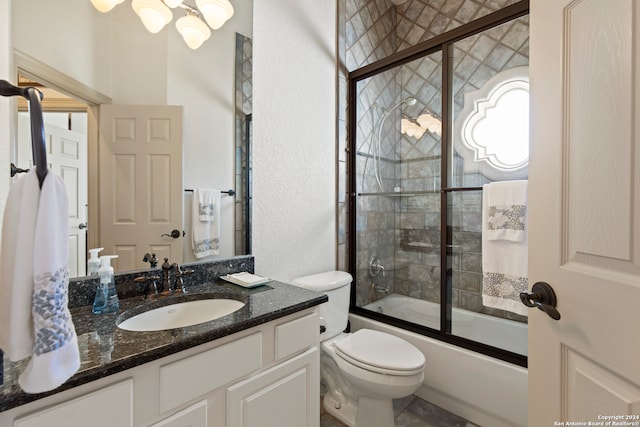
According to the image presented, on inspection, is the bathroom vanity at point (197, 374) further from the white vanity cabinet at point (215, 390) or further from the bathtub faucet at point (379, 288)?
the bathtub faucet at point (379, 288)

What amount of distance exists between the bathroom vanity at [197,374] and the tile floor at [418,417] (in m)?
0.58

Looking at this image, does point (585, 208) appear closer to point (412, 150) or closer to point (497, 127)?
point (497, 127)

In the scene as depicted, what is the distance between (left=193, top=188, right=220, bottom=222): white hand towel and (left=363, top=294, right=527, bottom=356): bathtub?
54.3 inches

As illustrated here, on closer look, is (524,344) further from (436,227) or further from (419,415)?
(436,227)

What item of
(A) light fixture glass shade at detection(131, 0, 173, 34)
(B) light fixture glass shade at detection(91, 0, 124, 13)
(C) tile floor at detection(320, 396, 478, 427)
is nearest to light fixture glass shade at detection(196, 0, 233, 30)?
(A) light fixture glass shade at detection(131, 0, 173, 34)

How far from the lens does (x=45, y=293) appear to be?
1.58 feet

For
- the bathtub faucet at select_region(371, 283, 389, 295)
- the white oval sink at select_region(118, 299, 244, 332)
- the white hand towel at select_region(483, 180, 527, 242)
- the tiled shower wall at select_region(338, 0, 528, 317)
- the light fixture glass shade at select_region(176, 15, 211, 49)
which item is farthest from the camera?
the bathtub faucet at select_region(371, 283, 389, 295)

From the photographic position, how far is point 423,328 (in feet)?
6.00

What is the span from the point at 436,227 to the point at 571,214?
4.96 ft

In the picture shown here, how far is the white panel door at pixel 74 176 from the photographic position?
964 mm

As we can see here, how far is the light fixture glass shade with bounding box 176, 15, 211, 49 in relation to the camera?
1266 millimetres

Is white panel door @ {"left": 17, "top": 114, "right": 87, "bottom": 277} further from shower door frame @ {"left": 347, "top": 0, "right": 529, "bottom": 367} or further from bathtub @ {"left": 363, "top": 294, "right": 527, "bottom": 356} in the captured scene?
bathtub @ {"left": 363, "top": 294, "right": 527, "bottom": 356}

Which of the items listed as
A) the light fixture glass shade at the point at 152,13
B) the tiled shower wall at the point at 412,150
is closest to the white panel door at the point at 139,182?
the light fixture glass shade at the point at 152,13

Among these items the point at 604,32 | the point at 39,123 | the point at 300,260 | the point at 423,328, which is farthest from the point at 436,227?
the point at 39,123
